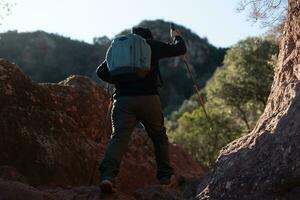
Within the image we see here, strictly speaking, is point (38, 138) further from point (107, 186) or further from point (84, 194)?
point (107, 186)

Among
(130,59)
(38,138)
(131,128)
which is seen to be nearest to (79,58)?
(38,138)

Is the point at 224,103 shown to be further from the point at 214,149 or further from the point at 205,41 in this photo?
the point at 205,41

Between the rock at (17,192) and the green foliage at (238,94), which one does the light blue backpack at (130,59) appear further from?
the green foliage at (238,94)

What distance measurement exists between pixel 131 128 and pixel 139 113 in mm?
242

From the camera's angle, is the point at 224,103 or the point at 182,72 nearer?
the point at 224,103

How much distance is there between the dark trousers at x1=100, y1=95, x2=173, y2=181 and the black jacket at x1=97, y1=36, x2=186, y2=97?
87 mm

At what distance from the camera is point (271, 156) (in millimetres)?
6852

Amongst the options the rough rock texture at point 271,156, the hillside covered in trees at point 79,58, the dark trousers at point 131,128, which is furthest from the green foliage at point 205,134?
the hillside covered in trees at point 79,58

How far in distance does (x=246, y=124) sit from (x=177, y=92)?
7431 centimetres

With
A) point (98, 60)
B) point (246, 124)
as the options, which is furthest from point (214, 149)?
point (98, 60)

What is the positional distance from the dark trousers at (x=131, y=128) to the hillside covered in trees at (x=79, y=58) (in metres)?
89.6

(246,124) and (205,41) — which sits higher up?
(205,41)

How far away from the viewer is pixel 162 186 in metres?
8.55

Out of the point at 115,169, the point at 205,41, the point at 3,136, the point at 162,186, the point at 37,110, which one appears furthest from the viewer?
the point at 205,41
